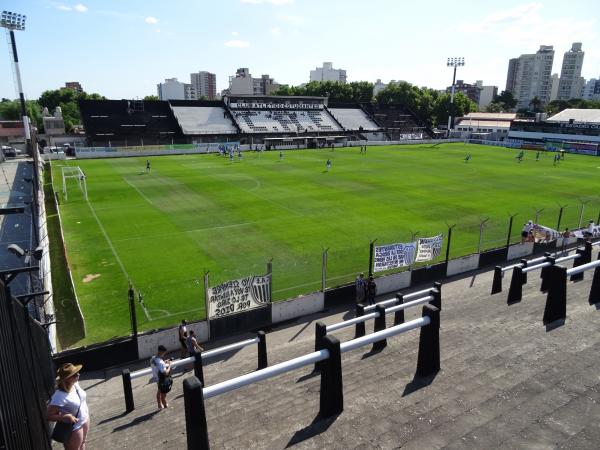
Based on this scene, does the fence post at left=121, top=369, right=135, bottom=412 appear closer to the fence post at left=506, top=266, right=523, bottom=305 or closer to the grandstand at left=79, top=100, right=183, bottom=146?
the fence post at left=506, top=266, right=523, bottom=305

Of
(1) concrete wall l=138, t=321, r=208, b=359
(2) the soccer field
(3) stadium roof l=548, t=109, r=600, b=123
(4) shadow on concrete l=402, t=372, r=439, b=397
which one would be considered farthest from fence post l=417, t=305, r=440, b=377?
(3) stadium roof l=548, t=109, r=600, b=123

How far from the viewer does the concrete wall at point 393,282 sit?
1798 centimetres

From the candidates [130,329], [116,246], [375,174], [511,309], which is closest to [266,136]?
[375,174]

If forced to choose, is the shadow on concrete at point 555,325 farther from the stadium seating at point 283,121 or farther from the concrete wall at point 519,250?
the stadium seating at point 283,121

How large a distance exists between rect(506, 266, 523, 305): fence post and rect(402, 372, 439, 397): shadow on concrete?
4.73 m

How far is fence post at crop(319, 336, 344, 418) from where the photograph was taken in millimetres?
4992

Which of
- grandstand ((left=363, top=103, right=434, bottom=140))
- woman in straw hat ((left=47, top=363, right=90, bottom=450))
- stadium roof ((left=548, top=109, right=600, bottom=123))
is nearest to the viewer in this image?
woman in straw hat ((left=47, top=363, right=90, bottom=450))

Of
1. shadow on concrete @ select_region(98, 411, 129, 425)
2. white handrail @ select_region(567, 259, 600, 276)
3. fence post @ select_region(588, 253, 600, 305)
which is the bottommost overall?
shadow on concrete @ select_region(98, 411, 129, 425)

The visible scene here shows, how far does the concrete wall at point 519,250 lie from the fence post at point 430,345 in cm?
1761

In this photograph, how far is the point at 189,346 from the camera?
41.5ft

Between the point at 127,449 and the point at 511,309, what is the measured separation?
287 inches

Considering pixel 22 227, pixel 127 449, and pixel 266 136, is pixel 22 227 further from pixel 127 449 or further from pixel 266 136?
pixel 266 136

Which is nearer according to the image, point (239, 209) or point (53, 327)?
point (53, 327)

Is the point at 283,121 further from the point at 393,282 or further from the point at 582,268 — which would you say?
the point at 582,268
